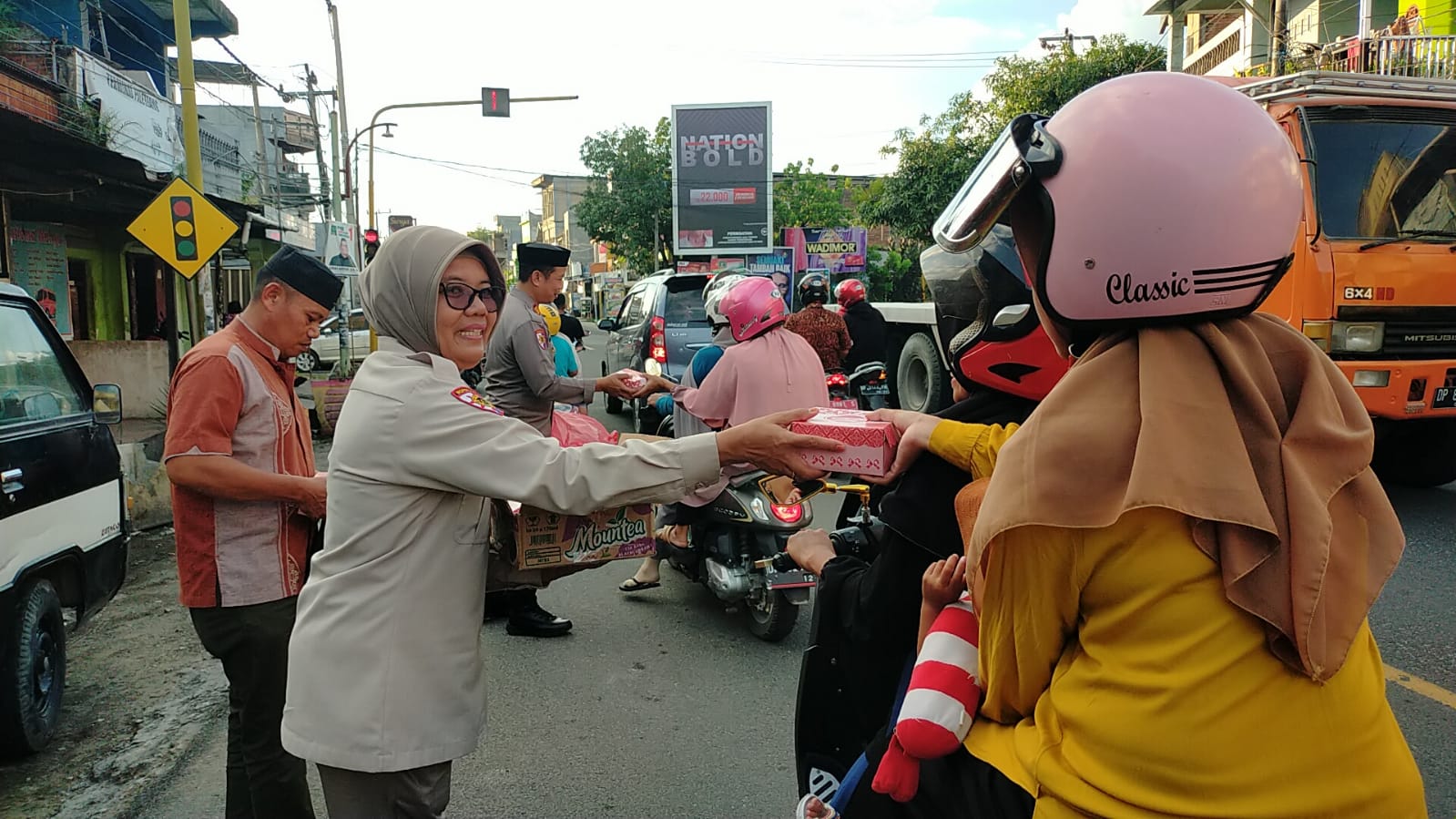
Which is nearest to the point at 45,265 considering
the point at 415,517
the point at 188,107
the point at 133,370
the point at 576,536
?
the point at 133,370

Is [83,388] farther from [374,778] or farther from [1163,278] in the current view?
[1163,278]

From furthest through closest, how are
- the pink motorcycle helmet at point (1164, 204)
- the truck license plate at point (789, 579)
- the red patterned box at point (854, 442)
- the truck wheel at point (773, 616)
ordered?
the truck wheel at point (773, 616) → the truck license plate at point (789, 579) → the red patterned box at point (854, 442) → the pink motorcycle helmet at point (1164, 204)

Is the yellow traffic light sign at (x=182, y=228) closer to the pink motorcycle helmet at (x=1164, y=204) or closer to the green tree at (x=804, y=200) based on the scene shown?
the pink motorcycle helmet at (x=1164, y=204)

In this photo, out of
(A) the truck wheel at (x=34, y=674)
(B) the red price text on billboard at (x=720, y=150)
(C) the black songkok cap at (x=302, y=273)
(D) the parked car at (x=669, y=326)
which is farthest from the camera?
(B) the red price text on billboard at (x=720, y=150)

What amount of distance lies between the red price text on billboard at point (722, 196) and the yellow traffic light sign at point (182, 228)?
20.0m

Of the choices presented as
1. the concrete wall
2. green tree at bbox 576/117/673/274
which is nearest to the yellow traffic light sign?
the concrete wall

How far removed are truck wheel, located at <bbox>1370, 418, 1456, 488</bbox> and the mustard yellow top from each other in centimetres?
717

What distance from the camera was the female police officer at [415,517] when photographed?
184 cm

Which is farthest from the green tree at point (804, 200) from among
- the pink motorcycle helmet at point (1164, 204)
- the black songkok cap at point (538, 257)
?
the pink motorcycle helmet at point (1164, 204)

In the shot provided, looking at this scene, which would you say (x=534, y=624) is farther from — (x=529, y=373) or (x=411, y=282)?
(x=411, y=282)

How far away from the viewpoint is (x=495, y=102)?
20531 millimetres

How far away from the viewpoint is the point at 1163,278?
1170 millimetres

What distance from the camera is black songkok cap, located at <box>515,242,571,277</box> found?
198 inches

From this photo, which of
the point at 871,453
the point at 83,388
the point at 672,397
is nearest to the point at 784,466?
Answer: the point at 871,453
